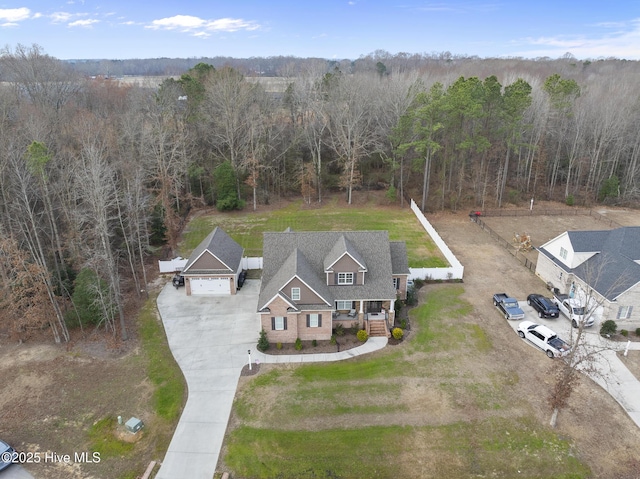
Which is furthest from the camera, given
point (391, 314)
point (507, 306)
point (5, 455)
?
point (507, 306)

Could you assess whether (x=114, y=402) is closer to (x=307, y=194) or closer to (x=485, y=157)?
(x=307, y=194)

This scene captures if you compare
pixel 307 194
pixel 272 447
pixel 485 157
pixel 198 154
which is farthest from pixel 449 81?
pixel 272 447

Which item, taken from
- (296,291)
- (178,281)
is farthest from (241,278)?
(296,291)

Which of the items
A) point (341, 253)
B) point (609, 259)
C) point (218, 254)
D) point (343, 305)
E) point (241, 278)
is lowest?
point (241, 278)

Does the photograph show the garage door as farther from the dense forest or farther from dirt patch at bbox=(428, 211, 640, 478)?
dirt patch at bbox=(428, 211, 640, 478)

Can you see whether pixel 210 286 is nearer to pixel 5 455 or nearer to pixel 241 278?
pixel 241 278

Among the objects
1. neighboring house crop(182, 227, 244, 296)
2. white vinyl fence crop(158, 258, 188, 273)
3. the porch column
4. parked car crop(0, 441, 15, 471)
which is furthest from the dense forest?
the porch column
